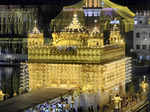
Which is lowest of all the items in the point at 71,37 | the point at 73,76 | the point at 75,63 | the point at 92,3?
the point at 73,76

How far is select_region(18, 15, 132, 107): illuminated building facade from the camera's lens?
20.2 meters

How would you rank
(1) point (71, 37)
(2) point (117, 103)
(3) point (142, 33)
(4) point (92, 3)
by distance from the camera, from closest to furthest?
1. (2) point (117, 103)
2. (1) point (71, 37)
3. (4) point (92, 3)
4. (3) point (142, 33)

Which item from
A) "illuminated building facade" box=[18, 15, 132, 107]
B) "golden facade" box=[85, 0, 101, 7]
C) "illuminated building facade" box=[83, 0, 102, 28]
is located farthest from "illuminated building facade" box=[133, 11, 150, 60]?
"illuminated building facade" box=[18, 15, 132, 107]

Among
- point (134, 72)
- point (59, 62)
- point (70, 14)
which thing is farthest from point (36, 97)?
point (134, 72)

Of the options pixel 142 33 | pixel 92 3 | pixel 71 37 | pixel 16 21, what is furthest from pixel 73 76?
pixel 142 33

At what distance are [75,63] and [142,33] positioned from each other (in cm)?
2844

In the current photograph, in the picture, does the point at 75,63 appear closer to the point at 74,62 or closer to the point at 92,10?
the point at 74,62

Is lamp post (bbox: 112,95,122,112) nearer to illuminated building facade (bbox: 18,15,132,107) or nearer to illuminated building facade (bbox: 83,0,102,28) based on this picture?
illuminated building facade (bbox: 18,15,132,107)

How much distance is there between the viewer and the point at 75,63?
66.9 feet

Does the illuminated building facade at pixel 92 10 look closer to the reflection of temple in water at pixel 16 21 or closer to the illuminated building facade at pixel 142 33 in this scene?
→ the reflection of temple in water at pixel 16 21

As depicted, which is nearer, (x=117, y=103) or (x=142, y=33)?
(x=117, y=103)

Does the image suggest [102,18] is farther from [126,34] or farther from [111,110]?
[126,34]

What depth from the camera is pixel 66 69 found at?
20531mm

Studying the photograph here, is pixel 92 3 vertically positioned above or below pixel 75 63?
above
